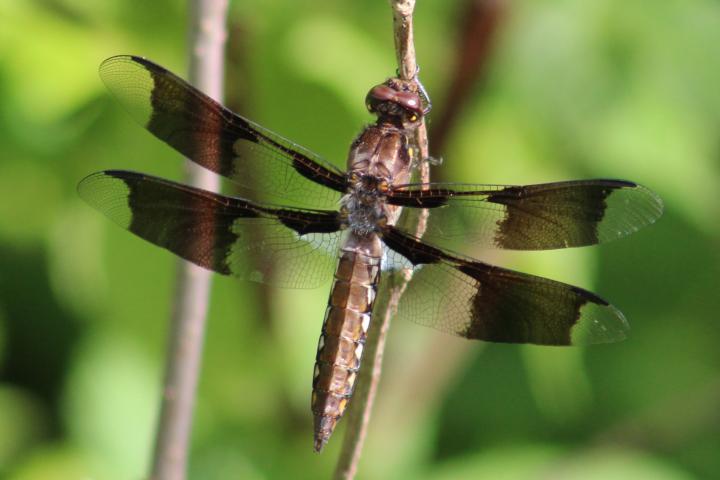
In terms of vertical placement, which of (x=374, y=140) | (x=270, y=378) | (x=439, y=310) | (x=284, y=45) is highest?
(x=284, y=45)

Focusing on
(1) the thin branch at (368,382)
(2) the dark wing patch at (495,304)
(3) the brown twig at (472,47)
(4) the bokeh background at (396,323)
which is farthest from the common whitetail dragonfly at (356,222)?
(3) the brown twig at (472,47)

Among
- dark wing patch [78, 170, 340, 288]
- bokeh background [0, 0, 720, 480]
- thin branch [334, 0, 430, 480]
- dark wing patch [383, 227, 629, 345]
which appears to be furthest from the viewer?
bokeh background [0, 0, 720, 480]

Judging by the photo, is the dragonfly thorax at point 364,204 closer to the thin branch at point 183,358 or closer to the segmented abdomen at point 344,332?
the segmented abdomen at point 344,332

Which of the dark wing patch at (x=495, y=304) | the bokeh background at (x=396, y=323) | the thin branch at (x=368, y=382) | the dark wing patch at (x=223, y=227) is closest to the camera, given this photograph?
the thin branch at (x=368, y=382)

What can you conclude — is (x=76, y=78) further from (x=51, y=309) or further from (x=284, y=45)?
(x=51, y=309)

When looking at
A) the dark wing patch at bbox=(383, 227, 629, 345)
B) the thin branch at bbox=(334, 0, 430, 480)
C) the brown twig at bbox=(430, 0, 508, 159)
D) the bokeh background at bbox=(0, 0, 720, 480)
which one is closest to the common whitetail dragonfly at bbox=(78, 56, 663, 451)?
the dark wing patch at bbox=(383, 227, 629, 345)

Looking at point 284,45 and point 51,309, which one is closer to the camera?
point 284,45

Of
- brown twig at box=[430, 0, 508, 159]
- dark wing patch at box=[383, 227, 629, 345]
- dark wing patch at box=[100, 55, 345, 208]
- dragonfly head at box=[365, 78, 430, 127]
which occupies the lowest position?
dark wing patch at box=[383, 227, 629, 345]

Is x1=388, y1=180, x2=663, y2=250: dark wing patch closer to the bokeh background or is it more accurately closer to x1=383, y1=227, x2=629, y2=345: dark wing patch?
x1=383, y1=227, x2=629, y2=345: dark wing patch

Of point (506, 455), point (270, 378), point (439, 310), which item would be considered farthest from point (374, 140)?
point (506, 455)
